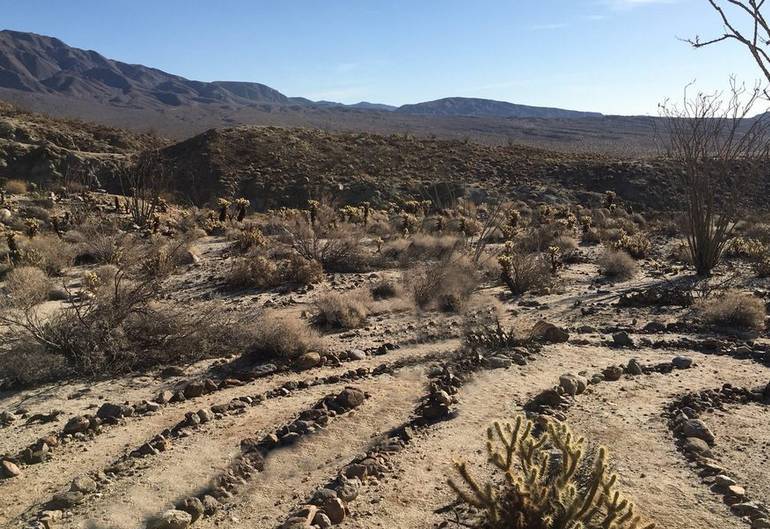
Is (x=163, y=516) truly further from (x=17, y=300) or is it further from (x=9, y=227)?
(x=9, y=227)

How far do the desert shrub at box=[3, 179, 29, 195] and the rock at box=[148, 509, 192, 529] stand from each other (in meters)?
23.5

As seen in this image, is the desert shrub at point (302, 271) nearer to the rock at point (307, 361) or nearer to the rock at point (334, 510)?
the rock at point (307, 361)

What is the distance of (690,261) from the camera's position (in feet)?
44.3

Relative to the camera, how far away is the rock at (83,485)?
4.11 metres

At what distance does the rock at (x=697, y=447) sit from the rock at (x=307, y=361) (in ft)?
12.4

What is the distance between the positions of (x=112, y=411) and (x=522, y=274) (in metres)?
7.45

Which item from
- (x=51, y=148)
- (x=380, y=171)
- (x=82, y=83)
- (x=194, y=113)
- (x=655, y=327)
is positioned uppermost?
(x=82, y=83)

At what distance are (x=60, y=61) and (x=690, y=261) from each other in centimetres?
21926

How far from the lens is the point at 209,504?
13.1ft

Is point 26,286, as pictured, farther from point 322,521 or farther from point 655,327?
point 655,327

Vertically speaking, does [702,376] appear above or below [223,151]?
below

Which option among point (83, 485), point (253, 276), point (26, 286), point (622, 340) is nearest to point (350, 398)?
point (83, 485)

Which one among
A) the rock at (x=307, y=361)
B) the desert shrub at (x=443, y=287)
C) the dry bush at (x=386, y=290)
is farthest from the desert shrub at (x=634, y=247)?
the rock at (x=307, y=361)

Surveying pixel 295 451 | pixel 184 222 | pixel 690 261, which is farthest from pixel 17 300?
pixel 690 261
